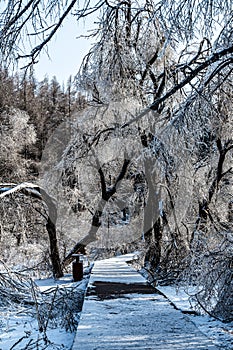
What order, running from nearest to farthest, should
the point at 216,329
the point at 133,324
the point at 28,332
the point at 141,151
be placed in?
1. the point at 133,324
2. the point at 216,329
3. the point at 28,332
4. the point at 141,151

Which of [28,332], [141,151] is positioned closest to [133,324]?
[28,332]

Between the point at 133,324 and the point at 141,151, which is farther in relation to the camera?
the point at 141,151

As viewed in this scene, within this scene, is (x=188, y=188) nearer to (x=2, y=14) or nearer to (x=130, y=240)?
(x=130, y=240)

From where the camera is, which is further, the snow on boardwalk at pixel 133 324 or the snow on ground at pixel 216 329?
the snow on ground at pixel 216 329

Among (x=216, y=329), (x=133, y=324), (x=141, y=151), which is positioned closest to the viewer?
(x=133, y=324)

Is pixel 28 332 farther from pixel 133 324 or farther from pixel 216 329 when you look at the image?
pixel 216 329

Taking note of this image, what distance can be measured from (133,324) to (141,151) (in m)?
4.18

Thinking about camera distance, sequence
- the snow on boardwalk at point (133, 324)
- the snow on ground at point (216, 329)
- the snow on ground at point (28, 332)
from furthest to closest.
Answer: the snow on ground at point (28, 332) < the snow on ground at point (216, 329) < the snow on boardwalk at point (133, 324)

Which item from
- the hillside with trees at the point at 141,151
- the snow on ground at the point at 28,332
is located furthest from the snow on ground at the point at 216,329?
the snow on ground at the point at 28,332

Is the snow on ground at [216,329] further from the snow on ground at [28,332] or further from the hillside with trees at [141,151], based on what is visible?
the snow on ground at [28,332]

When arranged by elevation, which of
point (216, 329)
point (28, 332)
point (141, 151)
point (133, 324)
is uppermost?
point (141, 151)

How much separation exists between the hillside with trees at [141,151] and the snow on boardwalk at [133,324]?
0.59 metres

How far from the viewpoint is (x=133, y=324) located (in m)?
3.24

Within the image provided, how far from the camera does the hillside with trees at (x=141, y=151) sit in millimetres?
3006
